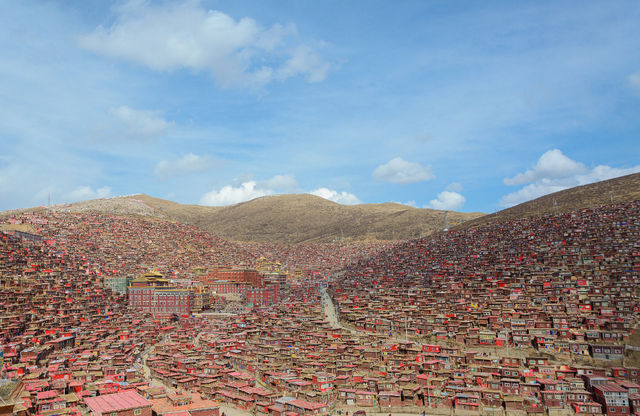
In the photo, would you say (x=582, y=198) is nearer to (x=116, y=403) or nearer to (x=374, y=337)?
(x=374, y=337)

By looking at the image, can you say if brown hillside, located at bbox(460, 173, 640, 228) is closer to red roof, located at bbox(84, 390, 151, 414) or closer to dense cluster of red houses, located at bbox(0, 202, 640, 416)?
dense cluster of red houses, located at bbox(0, 202, 640, 416)

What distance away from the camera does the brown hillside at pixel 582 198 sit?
112 metres

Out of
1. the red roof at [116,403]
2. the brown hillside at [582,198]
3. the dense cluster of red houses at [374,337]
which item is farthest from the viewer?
the brown hillside at [582,198]

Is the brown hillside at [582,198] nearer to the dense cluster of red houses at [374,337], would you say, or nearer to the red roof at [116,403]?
the dense cluster of red houses at [374,337]

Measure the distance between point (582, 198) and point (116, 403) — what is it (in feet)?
404

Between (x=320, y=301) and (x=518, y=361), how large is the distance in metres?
46.2

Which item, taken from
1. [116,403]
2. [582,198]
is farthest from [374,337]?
[582,198]

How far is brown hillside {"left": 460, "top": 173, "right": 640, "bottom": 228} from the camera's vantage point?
11150 cm

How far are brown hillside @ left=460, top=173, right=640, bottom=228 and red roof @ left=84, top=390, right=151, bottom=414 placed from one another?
106 meters

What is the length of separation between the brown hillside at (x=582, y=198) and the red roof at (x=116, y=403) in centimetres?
10606

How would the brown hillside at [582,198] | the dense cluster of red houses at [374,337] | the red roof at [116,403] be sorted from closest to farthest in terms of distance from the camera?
the red roof at [116,403] < the dense cluster of red houses at [374,337] < the brown hillside at [582,198]

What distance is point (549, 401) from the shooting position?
41.1 meters

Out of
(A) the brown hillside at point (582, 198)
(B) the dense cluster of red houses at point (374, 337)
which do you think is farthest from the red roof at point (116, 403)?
(A) the brown hillside at point (582, 198)

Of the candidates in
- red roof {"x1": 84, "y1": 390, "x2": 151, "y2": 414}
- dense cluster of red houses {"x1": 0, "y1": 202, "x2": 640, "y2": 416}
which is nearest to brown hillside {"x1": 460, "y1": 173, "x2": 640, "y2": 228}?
dense cluster of red houses {"x1": 0, "y1": 202, "x2": 640, "y2": 416}
